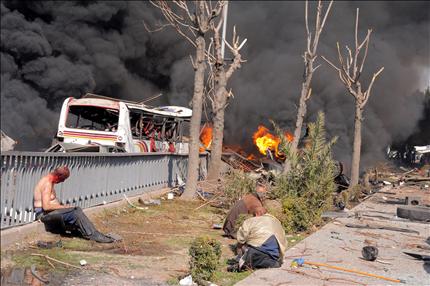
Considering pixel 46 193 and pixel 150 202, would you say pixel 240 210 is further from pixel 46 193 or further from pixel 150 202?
pixel 150 202

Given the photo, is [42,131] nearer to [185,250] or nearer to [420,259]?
[185,250]

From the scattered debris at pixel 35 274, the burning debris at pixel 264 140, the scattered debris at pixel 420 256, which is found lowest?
the scattered debris at pixel 420 256

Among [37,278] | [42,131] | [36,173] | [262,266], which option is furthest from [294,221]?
[42,131]

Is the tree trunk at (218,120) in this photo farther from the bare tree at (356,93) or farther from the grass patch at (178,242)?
the grass patch at (178,242)

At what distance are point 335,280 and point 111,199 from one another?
577 cm

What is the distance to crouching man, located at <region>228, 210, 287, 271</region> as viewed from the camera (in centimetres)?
641

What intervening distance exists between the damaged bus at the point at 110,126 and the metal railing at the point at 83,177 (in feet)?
3.25

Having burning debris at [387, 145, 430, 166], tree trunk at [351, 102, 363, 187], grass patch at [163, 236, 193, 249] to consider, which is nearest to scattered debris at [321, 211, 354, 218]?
grass patch at [163, 236, 193, 249]

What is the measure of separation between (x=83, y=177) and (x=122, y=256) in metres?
2.81

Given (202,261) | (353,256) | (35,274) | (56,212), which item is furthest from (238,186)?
(35,274)

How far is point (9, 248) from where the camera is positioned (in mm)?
6449

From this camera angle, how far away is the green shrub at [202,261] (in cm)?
560

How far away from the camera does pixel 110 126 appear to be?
14477 millimetres

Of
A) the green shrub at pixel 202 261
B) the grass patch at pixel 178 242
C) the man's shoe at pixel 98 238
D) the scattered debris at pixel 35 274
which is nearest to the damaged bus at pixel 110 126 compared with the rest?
the grass patch at pixel 178 242
